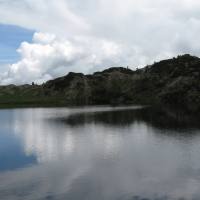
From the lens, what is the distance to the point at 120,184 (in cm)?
4609

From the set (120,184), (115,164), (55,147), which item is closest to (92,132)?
(55,147)

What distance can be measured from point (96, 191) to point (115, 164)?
48.6 feet

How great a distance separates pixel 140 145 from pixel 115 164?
1908 centimetres

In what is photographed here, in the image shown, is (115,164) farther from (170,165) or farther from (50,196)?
Answer: (50,196)

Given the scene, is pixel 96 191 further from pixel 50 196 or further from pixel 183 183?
pixel 183 183

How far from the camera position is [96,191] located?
43.0 meters

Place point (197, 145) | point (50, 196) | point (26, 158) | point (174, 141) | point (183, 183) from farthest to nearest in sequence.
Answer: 1. point (174, 141)
2. point (197, 145)
3. point (26, 158)
4. point (183, 183)
5. point (50, 196)

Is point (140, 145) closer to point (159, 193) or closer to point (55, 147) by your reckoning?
point (55, 147)

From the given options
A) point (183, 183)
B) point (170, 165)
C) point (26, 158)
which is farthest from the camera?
point (26, 158)

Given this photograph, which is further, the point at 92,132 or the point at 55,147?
the point at 92,132

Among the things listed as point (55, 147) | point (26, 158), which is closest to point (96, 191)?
point (26, 158)

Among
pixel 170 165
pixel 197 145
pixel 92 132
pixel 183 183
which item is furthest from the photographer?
pixel 92 132

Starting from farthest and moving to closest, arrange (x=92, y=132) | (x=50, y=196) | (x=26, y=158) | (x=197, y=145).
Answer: (x=92, y=132) < (x=197, y=145) < (x=26, y=158) < (x=50, y=196)

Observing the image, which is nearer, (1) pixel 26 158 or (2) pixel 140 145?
(1) pixel 26 158
